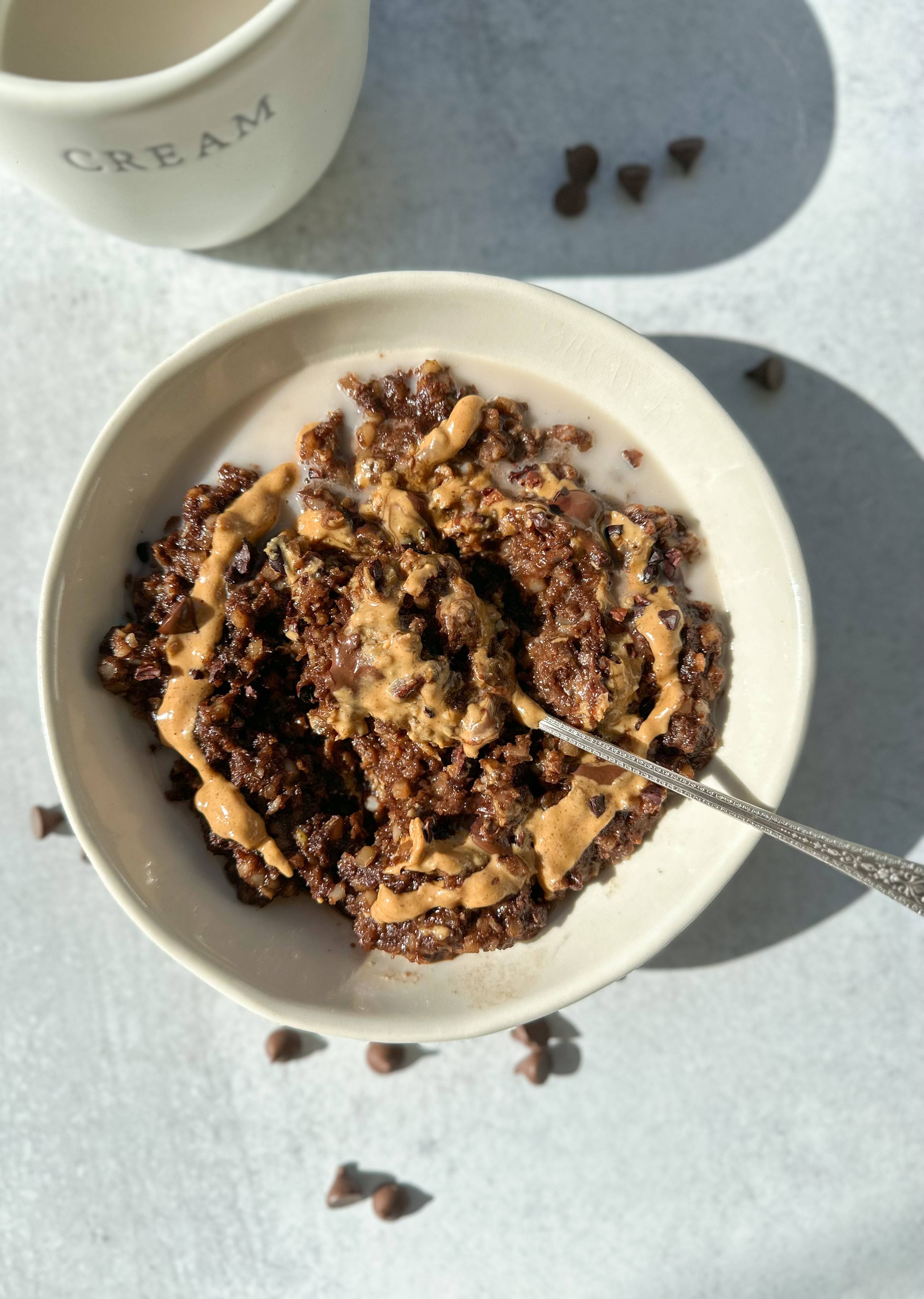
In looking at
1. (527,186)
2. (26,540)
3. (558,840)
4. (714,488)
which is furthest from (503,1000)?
(527,186)

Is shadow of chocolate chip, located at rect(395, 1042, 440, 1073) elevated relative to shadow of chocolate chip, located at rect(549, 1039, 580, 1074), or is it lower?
lower

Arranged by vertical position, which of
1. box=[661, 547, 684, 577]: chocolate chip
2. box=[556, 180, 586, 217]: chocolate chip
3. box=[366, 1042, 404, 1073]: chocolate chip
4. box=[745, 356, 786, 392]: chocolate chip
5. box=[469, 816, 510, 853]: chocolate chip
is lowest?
box=[366, 1042, 404, 1073]: chocolate chip

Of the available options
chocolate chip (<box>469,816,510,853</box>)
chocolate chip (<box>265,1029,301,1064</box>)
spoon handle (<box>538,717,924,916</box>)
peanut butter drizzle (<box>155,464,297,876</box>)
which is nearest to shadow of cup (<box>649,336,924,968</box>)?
spoon handle (<box>538,717,924,916</box>)

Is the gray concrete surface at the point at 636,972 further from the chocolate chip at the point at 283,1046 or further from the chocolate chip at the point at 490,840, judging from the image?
the chocolate chip at the point at 490,840

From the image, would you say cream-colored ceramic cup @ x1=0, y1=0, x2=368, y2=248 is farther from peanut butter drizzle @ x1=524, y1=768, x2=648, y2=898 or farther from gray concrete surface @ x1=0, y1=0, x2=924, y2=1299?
peanut butter drizzle @ x1=524, y1=768, x2=648, y2=898

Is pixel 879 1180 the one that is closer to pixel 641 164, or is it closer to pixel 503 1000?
pixel 503 1000

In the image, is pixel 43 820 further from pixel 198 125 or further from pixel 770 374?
pixel 770 374
